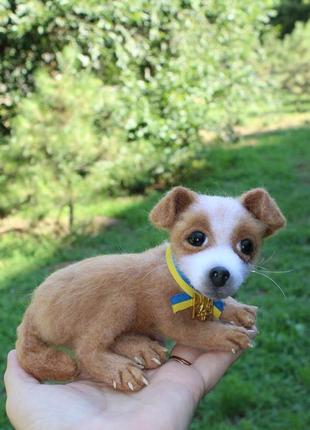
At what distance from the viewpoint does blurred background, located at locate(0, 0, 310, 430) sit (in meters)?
4.65

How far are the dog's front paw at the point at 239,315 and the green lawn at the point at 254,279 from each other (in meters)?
0.20

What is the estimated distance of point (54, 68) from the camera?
5992 mm

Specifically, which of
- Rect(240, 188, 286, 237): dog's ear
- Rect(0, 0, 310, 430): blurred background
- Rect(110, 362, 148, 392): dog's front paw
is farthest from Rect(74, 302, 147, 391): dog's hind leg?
Rect(0, 0, 310, 430): blurred background

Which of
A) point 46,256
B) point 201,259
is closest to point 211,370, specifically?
point 201,259

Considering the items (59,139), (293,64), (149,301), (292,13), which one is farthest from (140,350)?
(292,13)

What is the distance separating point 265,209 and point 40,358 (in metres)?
0.88

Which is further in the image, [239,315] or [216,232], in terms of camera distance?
[239,315]

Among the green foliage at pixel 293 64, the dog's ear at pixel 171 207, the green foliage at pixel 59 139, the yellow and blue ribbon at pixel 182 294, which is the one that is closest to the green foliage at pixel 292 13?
the green foliage at pixel 293 64

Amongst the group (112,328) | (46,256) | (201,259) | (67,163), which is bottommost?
(46,256)

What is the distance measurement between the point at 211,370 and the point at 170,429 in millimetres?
322

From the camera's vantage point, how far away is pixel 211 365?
1.87m

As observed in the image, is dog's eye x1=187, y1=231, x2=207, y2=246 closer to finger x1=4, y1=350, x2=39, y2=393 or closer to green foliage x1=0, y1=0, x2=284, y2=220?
finger x1=4, y1=350, x2=39, y2=393

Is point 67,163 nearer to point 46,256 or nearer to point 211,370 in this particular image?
point 46,256

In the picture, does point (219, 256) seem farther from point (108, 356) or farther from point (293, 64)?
point (293, 64)
